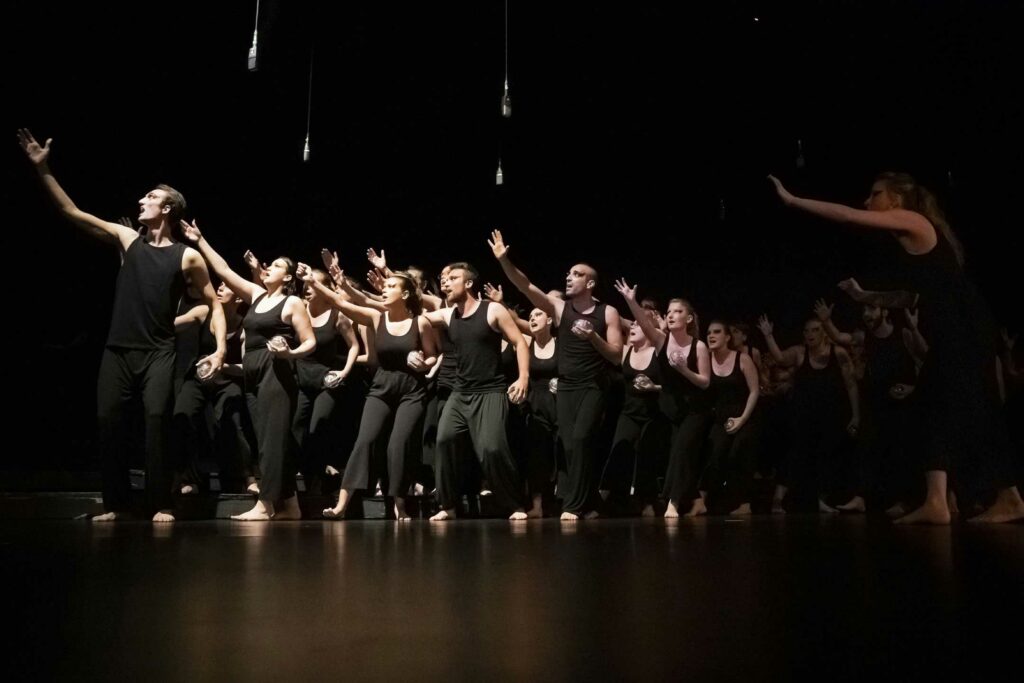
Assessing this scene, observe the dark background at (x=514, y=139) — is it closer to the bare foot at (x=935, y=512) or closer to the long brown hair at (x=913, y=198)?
the long brown hair at (x=913, y=198)

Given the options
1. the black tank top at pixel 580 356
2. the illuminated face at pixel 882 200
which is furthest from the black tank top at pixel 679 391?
the illuminated face at pixel 882 200

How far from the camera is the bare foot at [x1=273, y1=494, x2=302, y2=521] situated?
685 cm

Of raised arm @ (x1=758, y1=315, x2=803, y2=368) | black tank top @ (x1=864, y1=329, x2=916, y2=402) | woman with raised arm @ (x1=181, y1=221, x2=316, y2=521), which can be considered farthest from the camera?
raised arm @ (x1=758, y1=315, x2=803, y2=368)

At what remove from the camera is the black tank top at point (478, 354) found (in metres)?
7.23

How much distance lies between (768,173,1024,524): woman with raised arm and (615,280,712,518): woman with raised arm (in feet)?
9.62

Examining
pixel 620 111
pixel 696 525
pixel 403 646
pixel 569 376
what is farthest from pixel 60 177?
pixel 403 646

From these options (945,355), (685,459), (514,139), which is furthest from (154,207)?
(514,139)

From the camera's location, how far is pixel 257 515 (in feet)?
21.9

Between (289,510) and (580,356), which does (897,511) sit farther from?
(289,510)

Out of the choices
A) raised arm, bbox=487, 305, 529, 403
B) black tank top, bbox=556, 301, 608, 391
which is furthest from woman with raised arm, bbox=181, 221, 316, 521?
black tank top, bbox=556, 301, 608, 391

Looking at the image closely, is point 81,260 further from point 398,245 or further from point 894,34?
point 894,34

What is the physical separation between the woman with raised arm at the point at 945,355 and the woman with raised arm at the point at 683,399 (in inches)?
115

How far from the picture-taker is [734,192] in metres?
10.4

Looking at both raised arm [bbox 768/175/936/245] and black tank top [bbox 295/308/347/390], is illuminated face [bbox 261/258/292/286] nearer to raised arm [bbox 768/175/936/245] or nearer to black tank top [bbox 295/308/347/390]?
black tank top [bbox 295/308/347/390]
